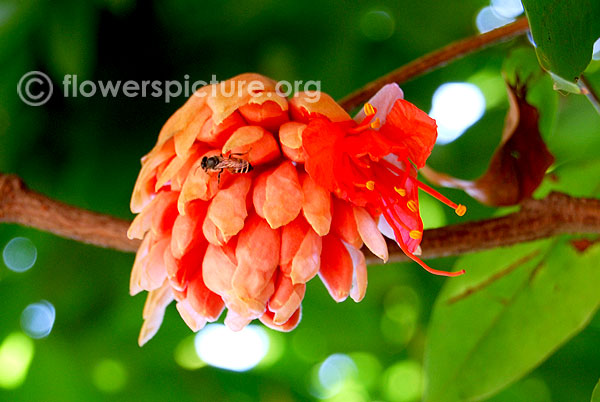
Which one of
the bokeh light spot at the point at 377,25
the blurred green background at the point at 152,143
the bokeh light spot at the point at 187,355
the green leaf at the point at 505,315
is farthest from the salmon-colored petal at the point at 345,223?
the bokeh light spot at the point at 187,355

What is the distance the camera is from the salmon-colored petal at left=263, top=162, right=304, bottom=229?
460 millimetres

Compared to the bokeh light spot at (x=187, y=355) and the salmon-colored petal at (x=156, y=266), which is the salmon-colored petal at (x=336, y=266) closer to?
the salmon-colored petal at (x=156, y=266)

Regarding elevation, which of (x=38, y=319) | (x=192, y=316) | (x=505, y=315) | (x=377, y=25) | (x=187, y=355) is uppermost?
(x=192, y=316)

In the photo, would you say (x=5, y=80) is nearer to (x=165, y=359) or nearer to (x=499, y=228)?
(x=165, y=359)

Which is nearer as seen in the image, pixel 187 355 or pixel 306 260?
pixel 306 260

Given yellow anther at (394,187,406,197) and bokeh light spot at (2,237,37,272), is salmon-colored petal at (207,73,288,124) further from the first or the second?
bokeh light spot at (2,237,37,272)

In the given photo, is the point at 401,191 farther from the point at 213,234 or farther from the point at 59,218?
the point at 59,218

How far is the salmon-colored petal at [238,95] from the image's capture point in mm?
494

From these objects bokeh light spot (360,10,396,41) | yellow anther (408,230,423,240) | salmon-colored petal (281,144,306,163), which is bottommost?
bokeh light spot (360,10,396,41)

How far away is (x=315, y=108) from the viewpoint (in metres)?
0.49

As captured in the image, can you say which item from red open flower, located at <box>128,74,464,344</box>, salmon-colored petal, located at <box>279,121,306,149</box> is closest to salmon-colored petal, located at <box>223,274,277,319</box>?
red open flower, located at <box>128,74,464,344</box>

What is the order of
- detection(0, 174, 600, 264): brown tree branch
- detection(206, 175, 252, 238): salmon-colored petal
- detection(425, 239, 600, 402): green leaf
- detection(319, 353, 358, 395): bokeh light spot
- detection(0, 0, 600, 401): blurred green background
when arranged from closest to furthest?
detection(206, 175, 252, 238): salmon-colored petal
detection(0, 174, 600, 264): brown tree branch
detection(425, 239, 600, 402): green leaf
detection(0, 0, 600, 401): blurred green background
detection(319, 353, 358, 395): bokeh light spot

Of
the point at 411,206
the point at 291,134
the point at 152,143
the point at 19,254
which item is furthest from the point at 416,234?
the point at 19,254

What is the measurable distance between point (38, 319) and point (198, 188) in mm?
844
